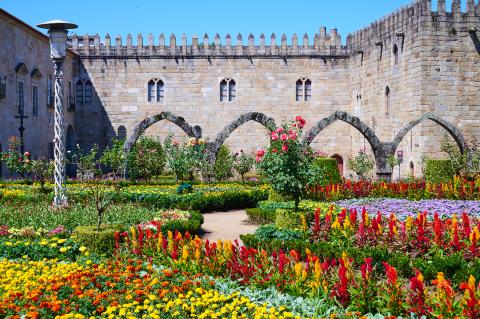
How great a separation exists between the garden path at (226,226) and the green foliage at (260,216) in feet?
0.64

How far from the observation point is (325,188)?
53.5ft

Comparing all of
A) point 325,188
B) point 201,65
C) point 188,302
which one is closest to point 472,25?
point 325,188

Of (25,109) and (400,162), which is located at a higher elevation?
(25,109)

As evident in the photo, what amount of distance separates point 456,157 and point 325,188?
584cm

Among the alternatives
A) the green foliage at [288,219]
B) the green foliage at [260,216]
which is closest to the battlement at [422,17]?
the green foliage at [260,216]

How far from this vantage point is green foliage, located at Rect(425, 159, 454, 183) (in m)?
18.9

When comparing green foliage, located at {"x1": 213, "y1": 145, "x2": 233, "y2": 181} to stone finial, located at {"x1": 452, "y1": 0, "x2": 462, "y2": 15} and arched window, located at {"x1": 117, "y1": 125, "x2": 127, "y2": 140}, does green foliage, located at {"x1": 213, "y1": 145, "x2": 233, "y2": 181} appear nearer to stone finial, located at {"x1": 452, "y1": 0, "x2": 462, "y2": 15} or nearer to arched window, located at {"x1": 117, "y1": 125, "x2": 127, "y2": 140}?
arched window, located at {"x1": 117, "y1": 125, "x2": 127, "y2": 140}

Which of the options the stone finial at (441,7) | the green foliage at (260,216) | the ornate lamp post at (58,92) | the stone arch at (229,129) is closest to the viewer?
the ornate lamp post at (58,92)

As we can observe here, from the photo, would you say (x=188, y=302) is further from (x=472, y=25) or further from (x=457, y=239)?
(x=472, y=25)

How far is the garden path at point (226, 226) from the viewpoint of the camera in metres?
12.5

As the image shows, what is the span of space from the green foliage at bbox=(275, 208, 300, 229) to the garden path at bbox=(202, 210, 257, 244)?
34.4 inches

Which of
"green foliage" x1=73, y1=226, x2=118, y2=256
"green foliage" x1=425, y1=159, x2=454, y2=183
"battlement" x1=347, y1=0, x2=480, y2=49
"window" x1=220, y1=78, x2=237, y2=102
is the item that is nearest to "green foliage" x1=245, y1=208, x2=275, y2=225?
"green foliage" x1=73, y1=226, x2=118, y2=256

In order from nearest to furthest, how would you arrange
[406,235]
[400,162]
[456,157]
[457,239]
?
[457,239] → [406,235] → [456,157] → [400,162]

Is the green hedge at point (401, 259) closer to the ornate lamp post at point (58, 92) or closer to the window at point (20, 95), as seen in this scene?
the ornate lamp post at point (58, 92)
